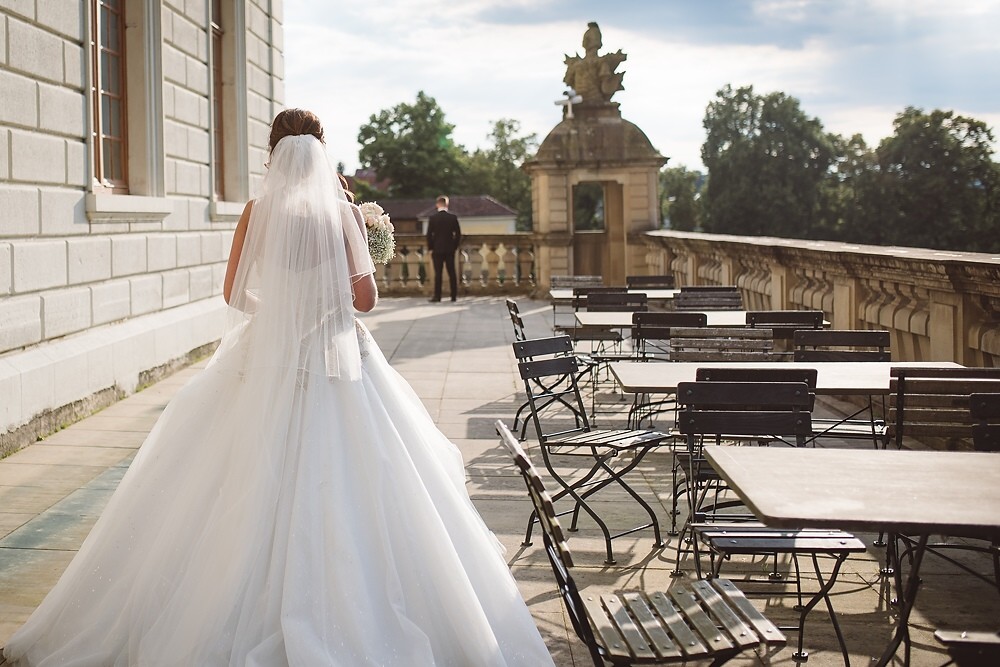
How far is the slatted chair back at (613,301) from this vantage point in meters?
10.9

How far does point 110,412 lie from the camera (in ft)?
30.0

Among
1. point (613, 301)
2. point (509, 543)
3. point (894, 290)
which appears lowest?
point (509, 543)

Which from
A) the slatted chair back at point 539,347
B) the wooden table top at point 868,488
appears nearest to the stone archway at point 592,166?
the slatted chair back at point 539,347

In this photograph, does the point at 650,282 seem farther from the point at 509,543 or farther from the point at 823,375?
the point at 509,543

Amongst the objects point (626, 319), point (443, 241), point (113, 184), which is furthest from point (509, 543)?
point (443, 241)

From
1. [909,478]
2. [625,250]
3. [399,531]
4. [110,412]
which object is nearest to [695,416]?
[909,478]

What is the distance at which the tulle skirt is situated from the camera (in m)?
3.79

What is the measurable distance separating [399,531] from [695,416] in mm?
1582

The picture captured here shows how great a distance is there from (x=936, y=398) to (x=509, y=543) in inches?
85.2

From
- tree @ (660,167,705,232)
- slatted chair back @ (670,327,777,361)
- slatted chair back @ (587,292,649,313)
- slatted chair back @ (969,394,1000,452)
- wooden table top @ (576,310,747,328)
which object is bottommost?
slatted chair back @ (969,394,1000,452)

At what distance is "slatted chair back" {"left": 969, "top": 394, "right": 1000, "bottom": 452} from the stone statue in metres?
19.2

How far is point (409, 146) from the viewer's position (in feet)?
259

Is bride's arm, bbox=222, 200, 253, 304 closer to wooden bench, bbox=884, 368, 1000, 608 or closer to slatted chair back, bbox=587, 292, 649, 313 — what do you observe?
wooden bench, bbox=884, 368, 1000, 608

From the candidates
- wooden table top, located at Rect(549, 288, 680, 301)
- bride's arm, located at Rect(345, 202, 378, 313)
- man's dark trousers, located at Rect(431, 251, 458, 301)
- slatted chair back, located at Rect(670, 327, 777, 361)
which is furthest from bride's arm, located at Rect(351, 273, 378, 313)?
man's dark trousers, located at Rect(431, 251, 458, 301)
